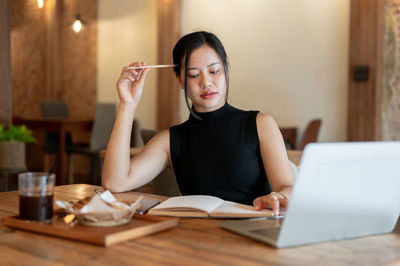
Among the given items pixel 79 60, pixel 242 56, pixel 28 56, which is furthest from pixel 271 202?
pixel 28 56

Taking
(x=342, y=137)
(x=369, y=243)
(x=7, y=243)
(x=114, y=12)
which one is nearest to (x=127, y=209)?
(x=7, y=243)

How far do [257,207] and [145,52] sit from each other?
531cm

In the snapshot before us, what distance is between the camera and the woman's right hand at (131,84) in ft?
5.88

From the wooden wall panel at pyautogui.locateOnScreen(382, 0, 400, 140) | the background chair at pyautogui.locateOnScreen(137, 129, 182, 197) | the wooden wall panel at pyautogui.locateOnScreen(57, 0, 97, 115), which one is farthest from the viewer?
the wooden wall panel at pyautogui.locateOnScreen(57, 0, 97, 115)

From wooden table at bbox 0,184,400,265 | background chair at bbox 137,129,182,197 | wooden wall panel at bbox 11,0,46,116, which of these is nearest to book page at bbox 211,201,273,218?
wooden table at bbox 0,184,400,265

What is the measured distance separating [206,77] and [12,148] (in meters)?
2.55

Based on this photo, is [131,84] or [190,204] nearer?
[190,204]

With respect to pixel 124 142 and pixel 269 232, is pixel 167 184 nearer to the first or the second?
pixel 124 142

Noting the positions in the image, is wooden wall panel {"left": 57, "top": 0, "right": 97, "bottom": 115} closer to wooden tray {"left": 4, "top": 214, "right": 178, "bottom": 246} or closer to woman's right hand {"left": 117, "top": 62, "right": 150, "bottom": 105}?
woman's right hand {"left": 117, "top": 62, "right": 150, "bottom": 105}

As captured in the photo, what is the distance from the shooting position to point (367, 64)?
4.72 metres

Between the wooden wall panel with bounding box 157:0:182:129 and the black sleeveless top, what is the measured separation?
163 inches

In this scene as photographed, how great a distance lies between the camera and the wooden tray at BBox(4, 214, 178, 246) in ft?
3.66

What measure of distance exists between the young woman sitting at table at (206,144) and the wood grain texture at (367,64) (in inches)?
122

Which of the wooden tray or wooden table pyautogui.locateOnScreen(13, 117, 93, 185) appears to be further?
wooden table pyautogui.locateOnScreen(13, 117, 93, 185)
